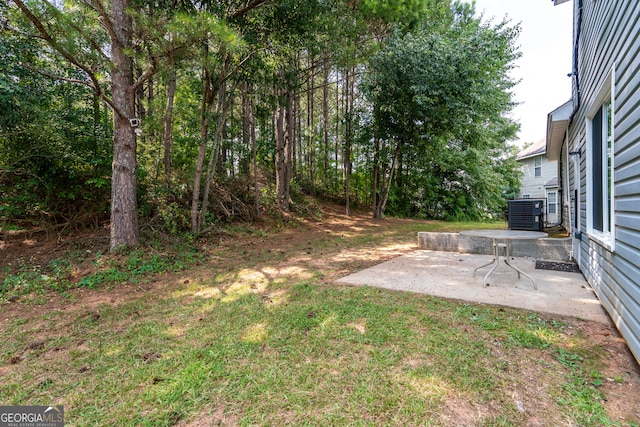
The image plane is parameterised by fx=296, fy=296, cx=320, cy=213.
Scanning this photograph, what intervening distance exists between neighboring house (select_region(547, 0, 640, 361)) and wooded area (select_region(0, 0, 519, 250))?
15.2 ft

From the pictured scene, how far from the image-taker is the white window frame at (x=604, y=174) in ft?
8.75

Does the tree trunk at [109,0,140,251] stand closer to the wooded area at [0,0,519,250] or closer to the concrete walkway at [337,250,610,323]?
the wooded area at [0,0,519,250]

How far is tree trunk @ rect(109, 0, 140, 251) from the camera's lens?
5227 millimetres

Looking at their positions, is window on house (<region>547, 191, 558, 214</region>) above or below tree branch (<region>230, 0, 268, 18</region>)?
below

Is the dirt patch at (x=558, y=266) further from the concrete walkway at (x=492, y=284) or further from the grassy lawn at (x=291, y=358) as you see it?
the grassy lawn at (x=291, y=358)

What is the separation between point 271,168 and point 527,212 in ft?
28.7

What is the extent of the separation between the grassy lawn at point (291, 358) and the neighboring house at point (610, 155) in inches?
22.6

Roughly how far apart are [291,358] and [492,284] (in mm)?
2958

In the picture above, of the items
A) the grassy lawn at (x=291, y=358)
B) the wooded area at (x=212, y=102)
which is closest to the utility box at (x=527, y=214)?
the wooded area at (x=212, y=102)

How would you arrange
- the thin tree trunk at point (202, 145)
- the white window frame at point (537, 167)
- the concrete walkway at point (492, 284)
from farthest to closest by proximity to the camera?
the white window frame at point (537, 167) < the thin tree trunk at point (202, 145) < the concrete walkway at point (492, 284)

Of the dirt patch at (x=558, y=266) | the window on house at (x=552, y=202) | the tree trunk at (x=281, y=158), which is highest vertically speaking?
the tree trunk at (x=281, y=158)

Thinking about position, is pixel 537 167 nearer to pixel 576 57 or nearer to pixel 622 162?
pixel 576 57

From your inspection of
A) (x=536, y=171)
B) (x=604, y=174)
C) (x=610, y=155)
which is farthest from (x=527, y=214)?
(x=536, y=171)

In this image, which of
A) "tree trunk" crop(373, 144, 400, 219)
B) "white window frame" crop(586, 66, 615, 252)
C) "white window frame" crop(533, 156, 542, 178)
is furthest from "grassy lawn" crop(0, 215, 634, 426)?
"white window frame" crop(533, 156, 542, 178)
